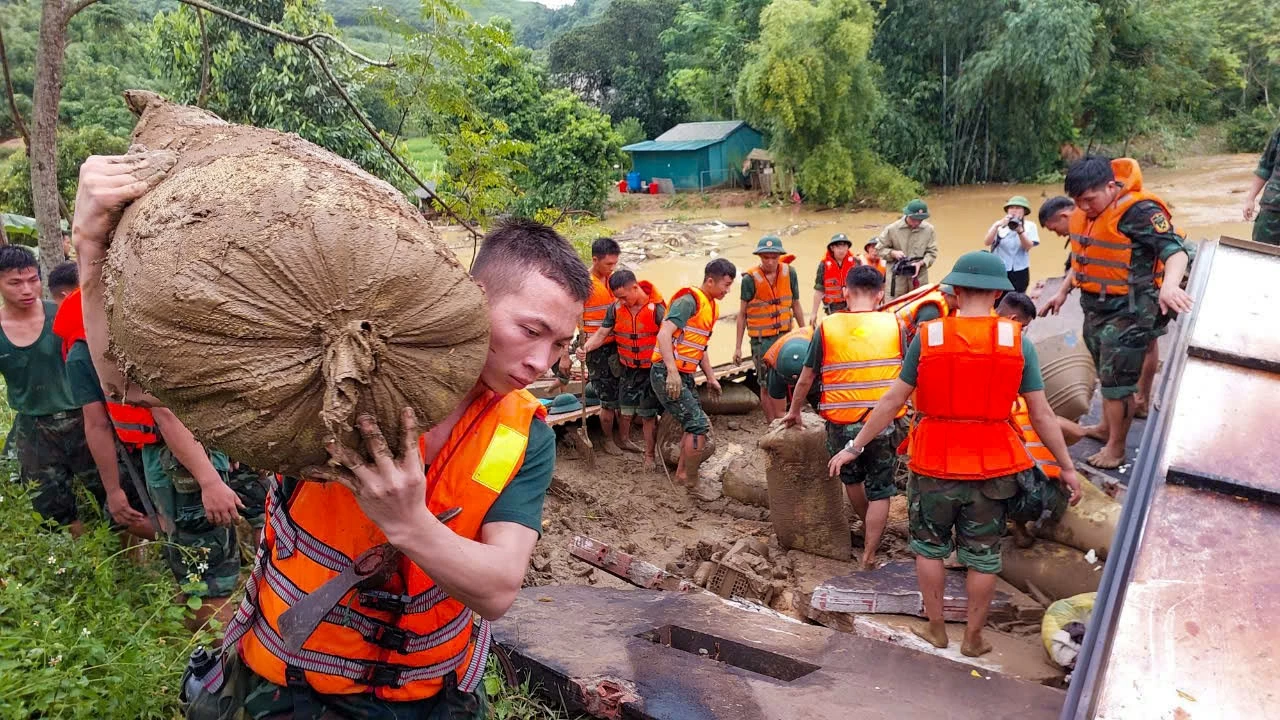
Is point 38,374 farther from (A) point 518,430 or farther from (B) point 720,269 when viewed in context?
(B) point 720,269

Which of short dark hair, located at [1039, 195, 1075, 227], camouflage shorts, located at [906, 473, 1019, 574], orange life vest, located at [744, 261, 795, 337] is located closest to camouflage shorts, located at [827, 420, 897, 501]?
camouflage shorts, located at [906, 473, 1019, 574]

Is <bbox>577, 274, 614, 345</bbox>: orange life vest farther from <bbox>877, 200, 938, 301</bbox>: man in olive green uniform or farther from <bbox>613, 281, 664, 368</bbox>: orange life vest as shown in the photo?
<bbox>877, 200, 938, 301</bbox>: man in olive green uniform

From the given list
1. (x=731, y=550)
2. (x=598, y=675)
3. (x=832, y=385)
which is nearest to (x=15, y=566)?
(x=598, y=675)

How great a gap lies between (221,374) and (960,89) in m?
28.9

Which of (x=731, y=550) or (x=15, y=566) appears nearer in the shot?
(x=15, y=566)

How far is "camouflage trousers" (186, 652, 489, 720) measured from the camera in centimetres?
166

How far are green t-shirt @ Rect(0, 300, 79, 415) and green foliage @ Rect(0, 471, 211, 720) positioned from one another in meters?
0.57

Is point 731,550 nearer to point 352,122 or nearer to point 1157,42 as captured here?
point 352,122

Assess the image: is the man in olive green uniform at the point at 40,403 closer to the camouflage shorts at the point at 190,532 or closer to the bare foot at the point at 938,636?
the camouflage shorts at the point at 190,532

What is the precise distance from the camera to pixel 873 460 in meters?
5.02

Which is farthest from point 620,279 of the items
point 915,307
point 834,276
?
point 834,276

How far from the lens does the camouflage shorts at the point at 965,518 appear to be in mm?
3842

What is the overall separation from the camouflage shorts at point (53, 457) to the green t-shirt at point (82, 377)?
3.01 feet

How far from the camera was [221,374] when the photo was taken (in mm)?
1163
